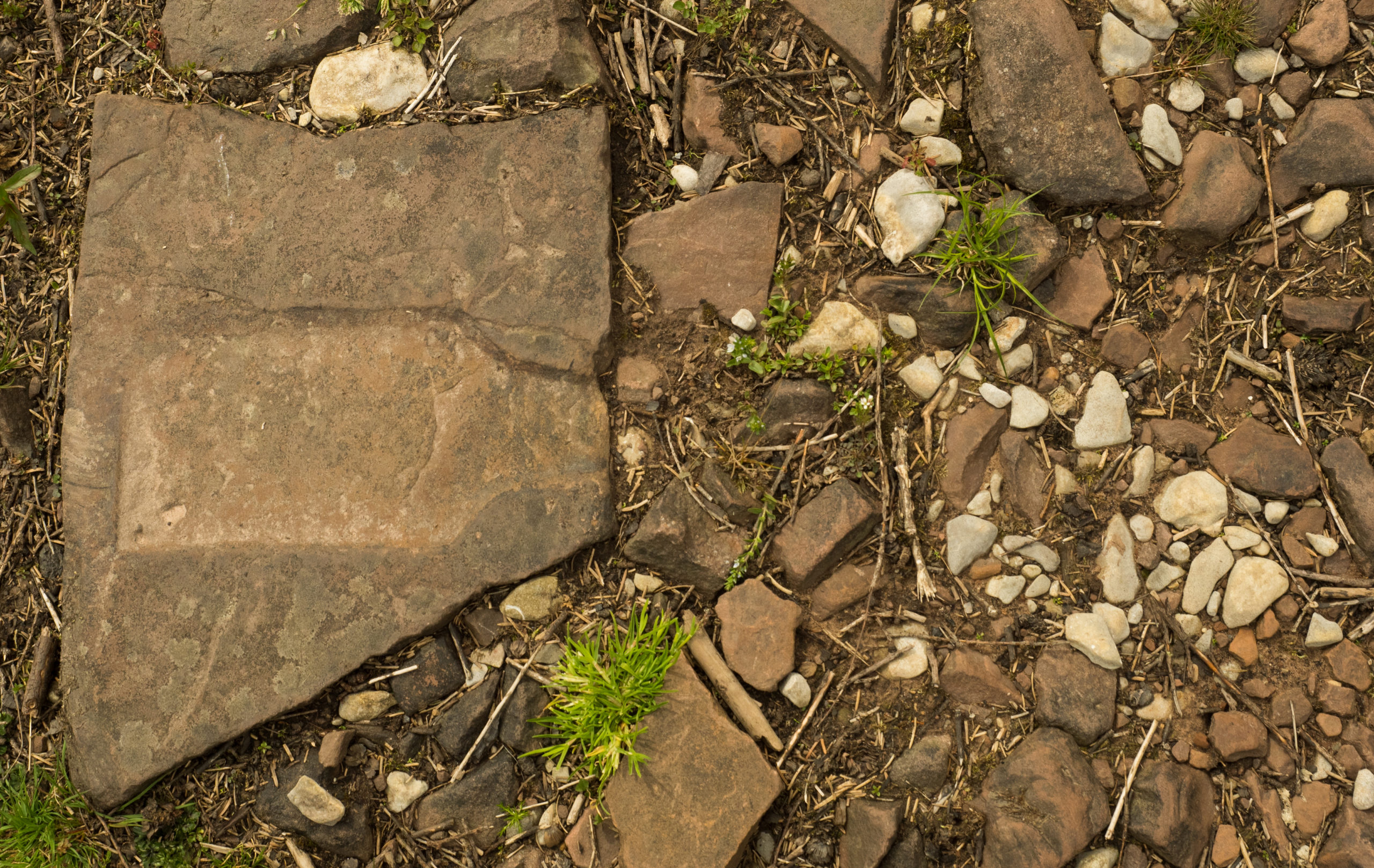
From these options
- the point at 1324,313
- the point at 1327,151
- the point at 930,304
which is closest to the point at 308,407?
the point at 930,304

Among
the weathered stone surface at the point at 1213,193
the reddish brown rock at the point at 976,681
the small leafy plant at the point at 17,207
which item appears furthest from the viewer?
the small leafy plant at the point at 17,207

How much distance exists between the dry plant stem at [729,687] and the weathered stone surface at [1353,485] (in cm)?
167

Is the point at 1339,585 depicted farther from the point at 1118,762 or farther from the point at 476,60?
the point at 476,60

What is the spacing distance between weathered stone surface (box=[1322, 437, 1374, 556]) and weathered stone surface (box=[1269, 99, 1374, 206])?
28.5 inches

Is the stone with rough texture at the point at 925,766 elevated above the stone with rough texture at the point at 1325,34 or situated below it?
below

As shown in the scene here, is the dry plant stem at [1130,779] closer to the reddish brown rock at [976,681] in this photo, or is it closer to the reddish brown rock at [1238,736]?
the reddish brown rock at [1238,736]

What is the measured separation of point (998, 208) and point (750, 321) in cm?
76

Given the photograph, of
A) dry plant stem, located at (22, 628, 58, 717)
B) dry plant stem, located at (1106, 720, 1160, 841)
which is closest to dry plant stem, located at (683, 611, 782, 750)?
dry plant stem, located at (1106, 720, 1160, 841)

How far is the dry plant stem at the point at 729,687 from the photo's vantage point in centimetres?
226

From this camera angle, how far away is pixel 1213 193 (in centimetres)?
236

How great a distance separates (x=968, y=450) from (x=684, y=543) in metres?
0.83

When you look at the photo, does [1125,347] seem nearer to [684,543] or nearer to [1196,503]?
[1196,503]

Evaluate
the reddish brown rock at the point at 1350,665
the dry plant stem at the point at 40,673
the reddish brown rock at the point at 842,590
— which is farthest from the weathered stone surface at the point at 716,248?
the dry plant stem at the point at 40,673

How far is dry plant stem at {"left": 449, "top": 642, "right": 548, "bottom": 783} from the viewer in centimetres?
235
